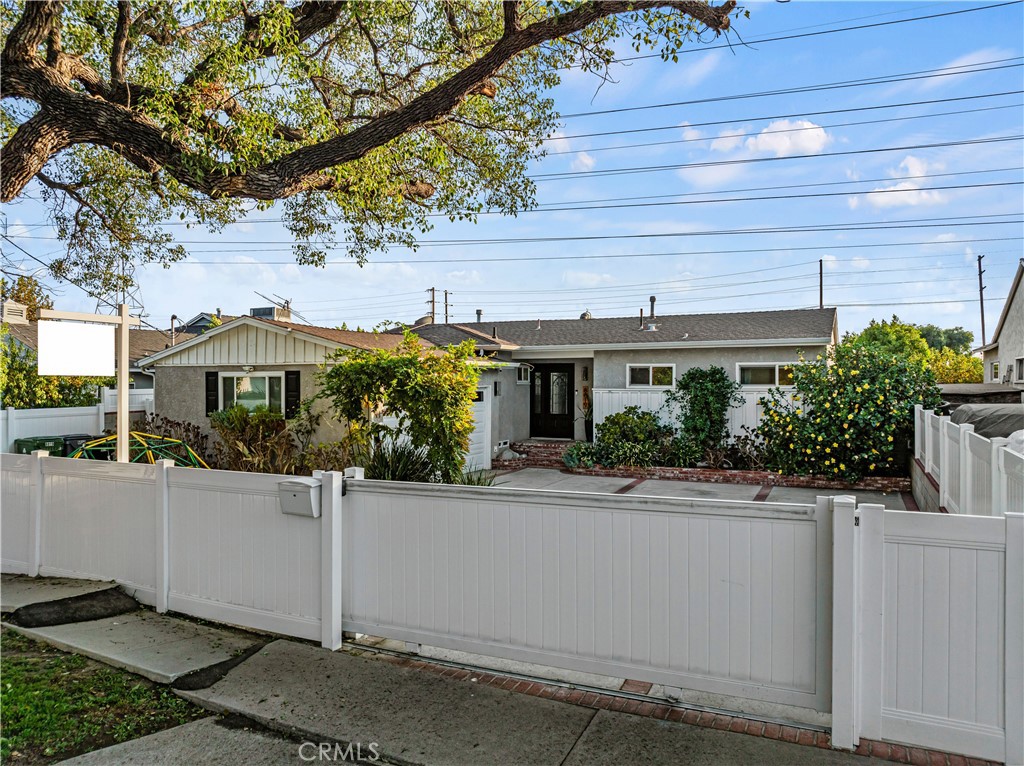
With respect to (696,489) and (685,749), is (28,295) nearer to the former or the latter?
(696,489)

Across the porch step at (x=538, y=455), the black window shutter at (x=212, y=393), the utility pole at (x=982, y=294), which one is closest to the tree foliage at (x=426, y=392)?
the black window shutter at (x=212, y=393)

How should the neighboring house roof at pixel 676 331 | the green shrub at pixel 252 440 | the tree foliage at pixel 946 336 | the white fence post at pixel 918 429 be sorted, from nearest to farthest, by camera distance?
the white fence post at pixel 918 429 < the green shrub at pixel 252 440 < the neighboring house roof at pixel 676 331 < the tree foliage at pixel 946 336

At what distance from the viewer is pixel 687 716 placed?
3.41m

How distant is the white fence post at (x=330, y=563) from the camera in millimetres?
4367

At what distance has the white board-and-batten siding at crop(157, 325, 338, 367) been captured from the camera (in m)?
Answer: 12.8

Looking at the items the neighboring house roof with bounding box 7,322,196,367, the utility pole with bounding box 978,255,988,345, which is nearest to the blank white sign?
the neighboring house roof with bounding box 7,322,196,367

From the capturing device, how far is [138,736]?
3.36m

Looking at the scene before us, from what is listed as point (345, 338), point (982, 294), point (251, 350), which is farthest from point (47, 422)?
point (982, 294)

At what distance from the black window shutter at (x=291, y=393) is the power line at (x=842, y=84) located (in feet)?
25.6

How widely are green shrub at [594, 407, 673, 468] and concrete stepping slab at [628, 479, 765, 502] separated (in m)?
0.95

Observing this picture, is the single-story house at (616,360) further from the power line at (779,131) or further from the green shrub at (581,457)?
the power line at (779,131)

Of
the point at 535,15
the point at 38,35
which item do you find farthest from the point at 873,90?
the point at 38,35

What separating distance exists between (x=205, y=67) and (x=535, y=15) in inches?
151

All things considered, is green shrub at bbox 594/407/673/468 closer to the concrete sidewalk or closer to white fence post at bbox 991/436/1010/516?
white fence post at bbox 991/436/1010/516
